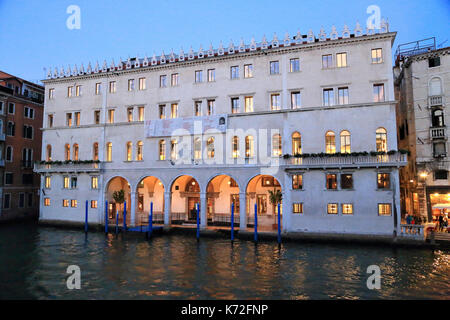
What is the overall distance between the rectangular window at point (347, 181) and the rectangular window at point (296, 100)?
21.8 ft

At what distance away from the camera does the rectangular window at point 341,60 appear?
82.7 feet

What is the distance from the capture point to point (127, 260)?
20047mm

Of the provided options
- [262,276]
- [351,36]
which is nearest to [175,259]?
[262,276]

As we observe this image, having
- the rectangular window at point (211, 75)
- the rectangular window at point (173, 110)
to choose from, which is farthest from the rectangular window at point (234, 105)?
the rectangular window at point (173, 110)

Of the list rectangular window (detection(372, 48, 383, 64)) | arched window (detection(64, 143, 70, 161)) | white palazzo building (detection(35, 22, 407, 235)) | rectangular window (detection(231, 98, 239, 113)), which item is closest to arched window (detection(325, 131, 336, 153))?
white palazzo building (detection(35, 22, 407, 235))

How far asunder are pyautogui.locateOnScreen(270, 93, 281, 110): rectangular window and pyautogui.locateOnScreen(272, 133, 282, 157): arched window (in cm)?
232

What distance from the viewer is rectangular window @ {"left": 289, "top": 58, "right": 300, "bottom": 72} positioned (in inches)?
1039

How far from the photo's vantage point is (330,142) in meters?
25.1

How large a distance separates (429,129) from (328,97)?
34.5 ft

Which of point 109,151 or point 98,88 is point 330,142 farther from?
point 98,88

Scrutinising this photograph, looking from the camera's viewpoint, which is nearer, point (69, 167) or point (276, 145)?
point (276, 145)

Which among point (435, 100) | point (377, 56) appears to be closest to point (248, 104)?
point (377, 56)

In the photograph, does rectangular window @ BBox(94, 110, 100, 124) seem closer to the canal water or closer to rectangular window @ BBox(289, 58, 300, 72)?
the canal water
